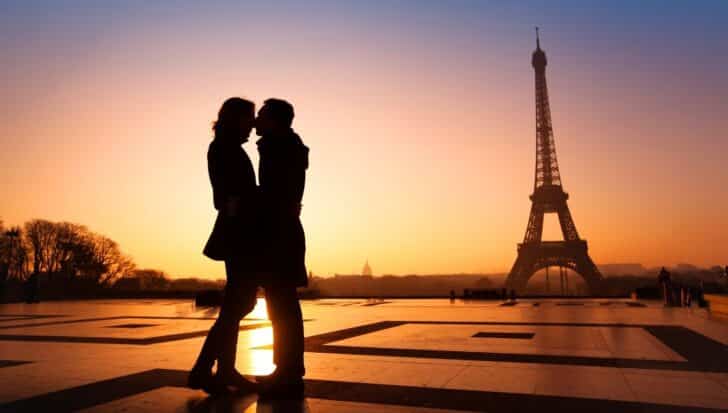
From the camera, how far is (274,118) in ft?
12.0

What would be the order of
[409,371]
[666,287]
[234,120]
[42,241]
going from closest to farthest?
[234,120] → [409,371] → [666,287] → [42,241]

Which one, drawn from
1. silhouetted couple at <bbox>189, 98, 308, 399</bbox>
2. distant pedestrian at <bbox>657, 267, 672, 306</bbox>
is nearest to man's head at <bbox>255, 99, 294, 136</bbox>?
silhouetted couple at <bbox>189, 98, 308, 399</bbox>

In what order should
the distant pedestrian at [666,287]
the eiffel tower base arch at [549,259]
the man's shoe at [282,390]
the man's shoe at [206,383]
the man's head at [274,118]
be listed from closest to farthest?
1. the man's shoe at [282,390]
2. the man's shoe at [206,383]
3. the man's head at [274,118]
4. the distant pedestrian at [666,287]
5. the eiffel tower base arch at [549,259]

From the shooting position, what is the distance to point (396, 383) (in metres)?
3.82

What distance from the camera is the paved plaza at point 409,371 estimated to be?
10.5 feet

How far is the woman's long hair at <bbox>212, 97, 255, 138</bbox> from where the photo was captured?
3.65 metres

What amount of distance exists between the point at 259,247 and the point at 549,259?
164 ft

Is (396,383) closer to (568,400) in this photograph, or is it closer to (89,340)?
(568,400)

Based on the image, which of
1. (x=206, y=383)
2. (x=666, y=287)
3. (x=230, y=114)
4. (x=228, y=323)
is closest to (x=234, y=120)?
(x=230, y=114)

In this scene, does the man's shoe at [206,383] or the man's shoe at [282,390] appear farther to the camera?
the man's shoe at [206,383]

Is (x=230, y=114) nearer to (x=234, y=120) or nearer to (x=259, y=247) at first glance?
(x=234, y=120)

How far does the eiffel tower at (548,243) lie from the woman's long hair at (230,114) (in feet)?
156

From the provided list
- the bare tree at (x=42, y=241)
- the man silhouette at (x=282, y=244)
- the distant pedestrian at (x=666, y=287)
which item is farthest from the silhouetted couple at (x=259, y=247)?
the bare tree at (x=42, y=241)

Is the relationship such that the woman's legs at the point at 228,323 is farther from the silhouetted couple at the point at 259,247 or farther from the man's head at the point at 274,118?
the man's head at the point at 274,118
